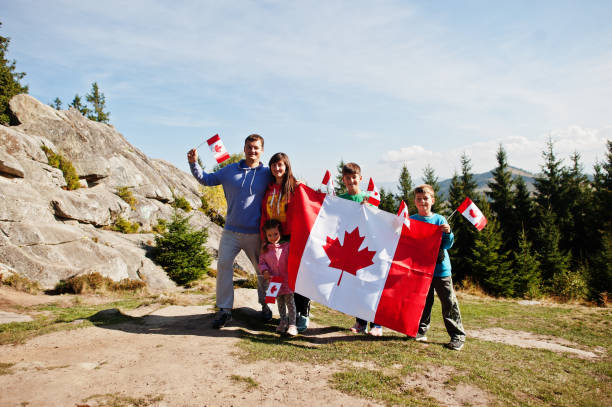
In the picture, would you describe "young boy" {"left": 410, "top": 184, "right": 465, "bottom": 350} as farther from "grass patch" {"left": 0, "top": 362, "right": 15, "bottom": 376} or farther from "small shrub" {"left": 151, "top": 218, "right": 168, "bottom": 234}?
"small shrub" {"left": 151, "top": 218, "right": 168, "bottom": 234}

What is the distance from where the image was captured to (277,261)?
5.42m

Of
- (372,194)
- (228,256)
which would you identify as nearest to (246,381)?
(228,256)

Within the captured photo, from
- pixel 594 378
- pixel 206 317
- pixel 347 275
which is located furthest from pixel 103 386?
pixel 594 378

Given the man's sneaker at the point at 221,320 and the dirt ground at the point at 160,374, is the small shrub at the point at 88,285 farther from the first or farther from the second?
the man's sneaker at the point at 221,320

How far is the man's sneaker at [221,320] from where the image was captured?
5387 millimetres

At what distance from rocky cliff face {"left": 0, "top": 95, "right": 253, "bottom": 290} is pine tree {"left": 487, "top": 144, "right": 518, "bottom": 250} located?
2895 centimetres

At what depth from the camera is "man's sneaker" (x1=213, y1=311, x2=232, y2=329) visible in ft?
17.7

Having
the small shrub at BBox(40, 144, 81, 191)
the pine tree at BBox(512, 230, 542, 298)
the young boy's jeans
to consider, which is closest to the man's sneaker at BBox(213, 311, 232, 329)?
the young boy's jeans

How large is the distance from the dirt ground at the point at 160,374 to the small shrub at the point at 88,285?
5.79 meters

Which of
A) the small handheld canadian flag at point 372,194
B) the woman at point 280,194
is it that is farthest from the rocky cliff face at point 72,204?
the small handheld canadian flag at point 372,194

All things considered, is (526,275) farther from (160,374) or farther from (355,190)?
(160,374)

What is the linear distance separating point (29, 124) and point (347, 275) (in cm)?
2238

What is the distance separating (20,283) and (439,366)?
10.8 meters

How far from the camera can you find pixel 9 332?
5184mm
